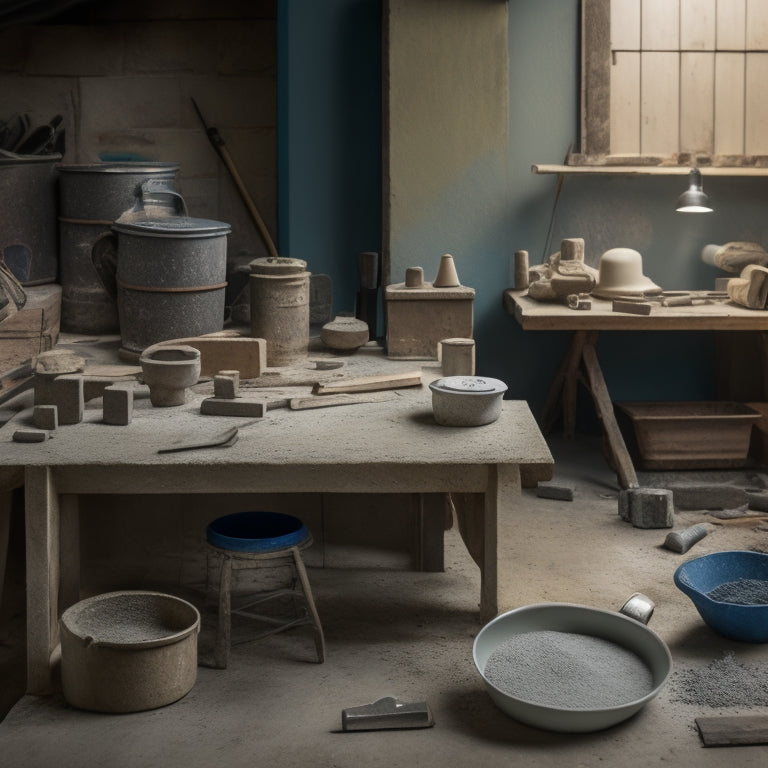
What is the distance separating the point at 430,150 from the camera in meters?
6.38

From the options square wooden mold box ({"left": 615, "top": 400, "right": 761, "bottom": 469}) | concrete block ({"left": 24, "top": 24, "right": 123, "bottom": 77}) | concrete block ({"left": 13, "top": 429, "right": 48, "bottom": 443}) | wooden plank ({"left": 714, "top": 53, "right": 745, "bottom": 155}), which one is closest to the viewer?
→ concrete block ({"left": 13, "top": 429, "right": 48, "bottom": 443})

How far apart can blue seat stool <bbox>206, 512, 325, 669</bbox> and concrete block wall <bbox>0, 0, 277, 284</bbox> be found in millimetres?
2645

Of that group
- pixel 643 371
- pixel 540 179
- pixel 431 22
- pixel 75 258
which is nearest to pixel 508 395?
pixel 643 371

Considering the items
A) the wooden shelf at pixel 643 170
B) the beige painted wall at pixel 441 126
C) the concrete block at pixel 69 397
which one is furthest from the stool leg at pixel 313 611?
the wooden shelf at pixel 643 170

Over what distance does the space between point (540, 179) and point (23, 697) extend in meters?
4.08

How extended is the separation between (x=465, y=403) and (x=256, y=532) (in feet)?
3.16

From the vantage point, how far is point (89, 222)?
6043mm

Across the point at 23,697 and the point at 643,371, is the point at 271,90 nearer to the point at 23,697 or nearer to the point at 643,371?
the point at 643,371

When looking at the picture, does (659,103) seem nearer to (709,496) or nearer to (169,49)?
(709,496)

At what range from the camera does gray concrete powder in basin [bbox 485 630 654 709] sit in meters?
3.80

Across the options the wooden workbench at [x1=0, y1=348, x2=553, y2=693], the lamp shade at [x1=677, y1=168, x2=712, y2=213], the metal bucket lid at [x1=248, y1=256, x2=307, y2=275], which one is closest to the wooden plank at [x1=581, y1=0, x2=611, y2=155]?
the lamp shade at [x1=677, y1=168, x2=712, y2=213]

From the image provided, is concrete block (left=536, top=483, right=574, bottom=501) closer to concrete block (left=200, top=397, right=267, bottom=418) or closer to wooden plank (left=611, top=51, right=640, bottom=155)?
wooden plank (left=611, top=51, right=640, bottom=155)

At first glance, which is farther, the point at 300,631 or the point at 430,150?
the point at 430,150

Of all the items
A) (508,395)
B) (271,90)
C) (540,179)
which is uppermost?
(271,90)
